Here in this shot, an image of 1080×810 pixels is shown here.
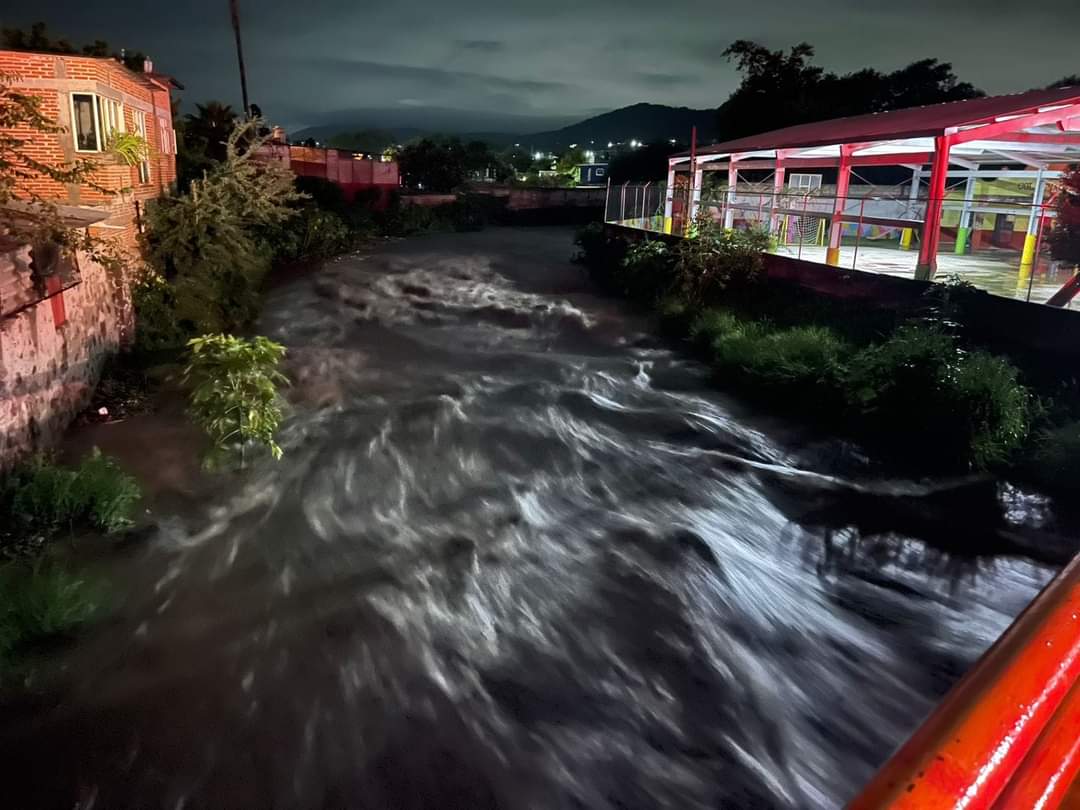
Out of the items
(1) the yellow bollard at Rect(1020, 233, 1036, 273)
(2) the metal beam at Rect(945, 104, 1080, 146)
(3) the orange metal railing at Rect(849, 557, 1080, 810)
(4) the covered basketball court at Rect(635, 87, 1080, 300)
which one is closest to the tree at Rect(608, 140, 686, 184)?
(4) the covered basketball court at Rect(635, 87, 1080, 300)

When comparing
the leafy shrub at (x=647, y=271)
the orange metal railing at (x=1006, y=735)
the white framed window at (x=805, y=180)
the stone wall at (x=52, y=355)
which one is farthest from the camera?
the white framed window at (x=805, y=180)

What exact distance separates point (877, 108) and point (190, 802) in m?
39.5

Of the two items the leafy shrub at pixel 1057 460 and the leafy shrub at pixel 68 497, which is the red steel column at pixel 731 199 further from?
the leafy shrub at pixel 68 497

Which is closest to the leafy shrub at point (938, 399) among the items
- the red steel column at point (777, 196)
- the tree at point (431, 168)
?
the red steel column at point (777, 196)

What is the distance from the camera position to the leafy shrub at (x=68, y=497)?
6.41 metres

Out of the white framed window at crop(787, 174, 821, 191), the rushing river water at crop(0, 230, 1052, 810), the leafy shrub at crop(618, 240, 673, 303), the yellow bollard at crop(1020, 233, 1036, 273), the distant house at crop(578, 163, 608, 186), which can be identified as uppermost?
the distant house at crop(578, 163, 608, 186)

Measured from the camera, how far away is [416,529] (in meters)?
7.28

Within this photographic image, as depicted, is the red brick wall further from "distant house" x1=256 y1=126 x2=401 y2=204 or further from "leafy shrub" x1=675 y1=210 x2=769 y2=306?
"distant house" x1=256 y1=126 x2=401 y2=204

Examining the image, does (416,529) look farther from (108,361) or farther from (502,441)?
(108,361)

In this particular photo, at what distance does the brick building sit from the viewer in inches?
269

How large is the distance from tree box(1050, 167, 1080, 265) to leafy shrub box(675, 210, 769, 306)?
16.4 ft

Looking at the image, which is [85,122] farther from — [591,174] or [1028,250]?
[591,174]

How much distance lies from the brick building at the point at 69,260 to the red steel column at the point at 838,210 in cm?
1086

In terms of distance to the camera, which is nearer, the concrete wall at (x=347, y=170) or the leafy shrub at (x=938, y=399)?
the leafy shrub at (x=938, y=399)
